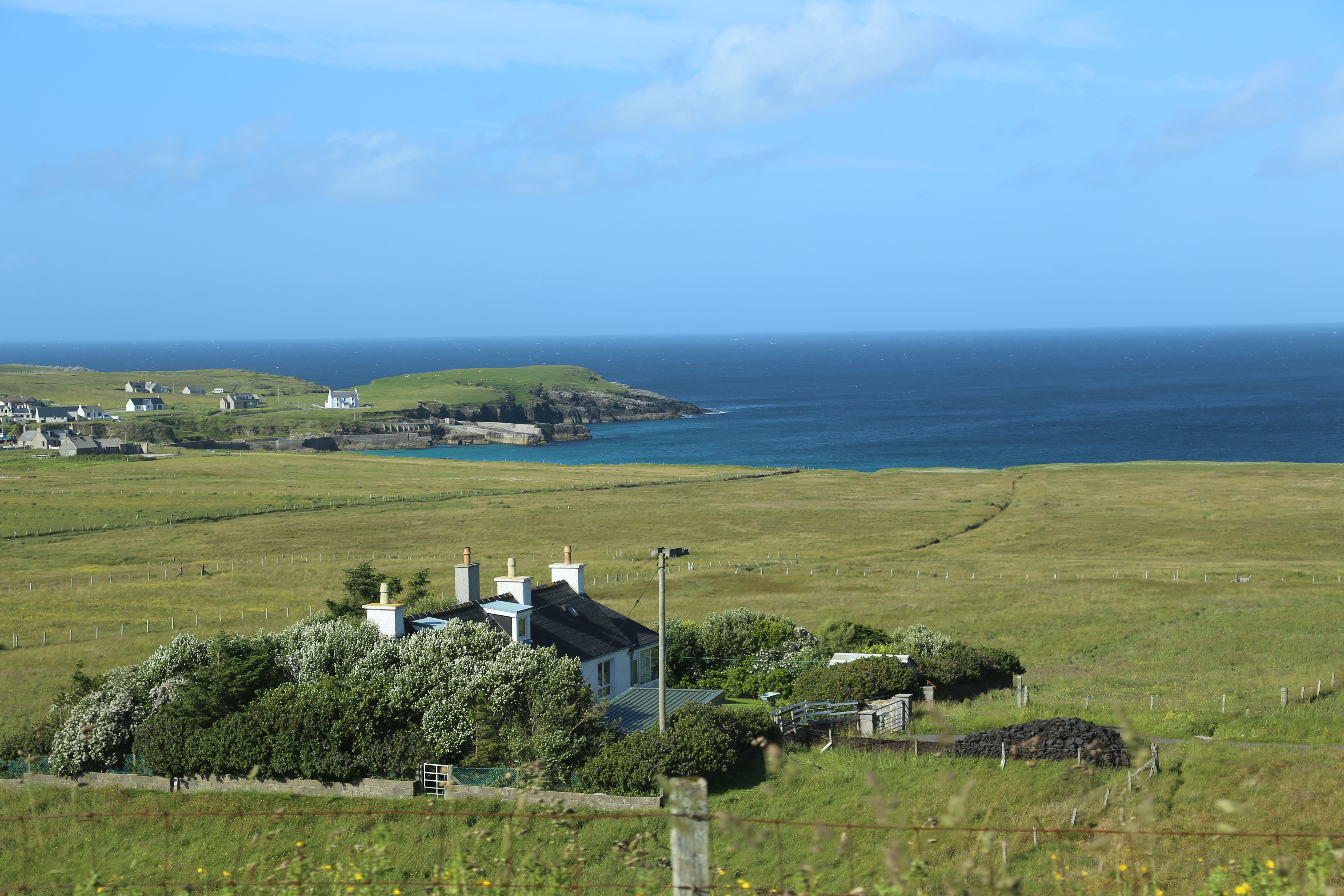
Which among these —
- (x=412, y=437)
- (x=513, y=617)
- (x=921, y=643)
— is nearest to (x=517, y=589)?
(x=513, y=617)

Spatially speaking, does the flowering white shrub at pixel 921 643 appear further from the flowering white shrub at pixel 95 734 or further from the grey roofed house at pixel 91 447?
the grey roofed house at pixel 91 447

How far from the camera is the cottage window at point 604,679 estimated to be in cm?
3031

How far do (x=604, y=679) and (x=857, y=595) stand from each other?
25.9 meters

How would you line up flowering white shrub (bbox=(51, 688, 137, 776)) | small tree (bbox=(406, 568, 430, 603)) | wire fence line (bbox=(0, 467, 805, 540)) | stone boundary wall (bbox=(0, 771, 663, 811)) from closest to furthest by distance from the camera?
stone boundary wall (bbox=(0, 771, 663, 811)) → flowering white shrub (bbox=(51, 688, 137, 776)) → small tree (bbox=(406, 568, 430, 603)) → wire fence line (bbox=(0, 467, 805, 540))

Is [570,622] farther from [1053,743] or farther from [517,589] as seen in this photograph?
[1053,743]

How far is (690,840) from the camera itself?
591 centimetres

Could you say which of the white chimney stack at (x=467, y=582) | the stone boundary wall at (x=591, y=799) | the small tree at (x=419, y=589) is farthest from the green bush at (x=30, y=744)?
the stone boundary wall at (x=591, y=799)

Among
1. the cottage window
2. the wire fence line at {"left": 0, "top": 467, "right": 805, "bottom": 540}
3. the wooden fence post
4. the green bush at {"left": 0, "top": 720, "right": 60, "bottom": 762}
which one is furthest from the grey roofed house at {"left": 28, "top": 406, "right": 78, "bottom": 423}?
the wooden fence post

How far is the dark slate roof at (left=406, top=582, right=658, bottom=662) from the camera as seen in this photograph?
29.2 meters

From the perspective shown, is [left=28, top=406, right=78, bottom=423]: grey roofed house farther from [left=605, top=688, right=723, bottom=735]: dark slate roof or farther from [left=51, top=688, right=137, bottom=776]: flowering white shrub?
[left=605, top=688, right=723, bottom=735]: dark slate roof

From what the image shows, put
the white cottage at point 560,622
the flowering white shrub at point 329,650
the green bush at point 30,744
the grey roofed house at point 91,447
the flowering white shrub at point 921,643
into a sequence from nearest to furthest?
1. the green bush at point 30,744
2. the flowering white shrub at point 329,650
3. the white cottage at point 560,622
4. the flowering white shrub at point 921,643
5. the grey roofed house at point 91,447

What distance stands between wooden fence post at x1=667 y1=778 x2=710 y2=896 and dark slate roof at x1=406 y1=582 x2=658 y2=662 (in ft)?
73.0

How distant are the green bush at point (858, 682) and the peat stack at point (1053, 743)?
5.22m

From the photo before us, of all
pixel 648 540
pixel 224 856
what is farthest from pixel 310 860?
pixel 648 540
